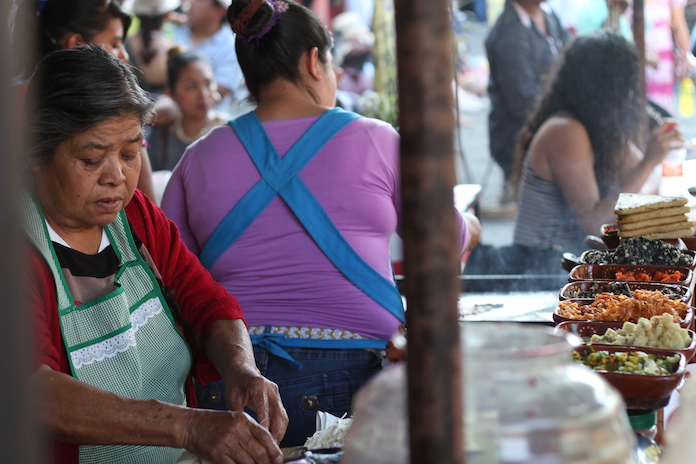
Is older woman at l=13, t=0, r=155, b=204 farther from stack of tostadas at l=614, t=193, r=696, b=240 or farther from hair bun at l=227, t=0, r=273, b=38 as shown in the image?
stack of tostadas at l=614, t=193, r=696, b=240

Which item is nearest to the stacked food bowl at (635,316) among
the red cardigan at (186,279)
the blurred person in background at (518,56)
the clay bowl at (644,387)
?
the clay bowl at (644,387)

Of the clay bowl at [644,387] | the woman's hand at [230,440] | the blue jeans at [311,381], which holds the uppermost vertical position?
the clay bowl at [644,387]

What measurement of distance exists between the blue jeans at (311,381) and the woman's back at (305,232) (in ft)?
0.29

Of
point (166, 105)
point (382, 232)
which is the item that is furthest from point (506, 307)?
point (166, 105)

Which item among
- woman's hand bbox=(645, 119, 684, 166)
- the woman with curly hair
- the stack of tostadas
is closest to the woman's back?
the stack of tostadas

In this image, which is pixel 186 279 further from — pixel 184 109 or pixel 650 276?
pixel 184 109

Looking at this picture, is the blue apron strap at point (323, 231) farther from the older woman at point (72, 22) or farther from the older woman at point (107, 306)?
the older woman at point (72, 22)

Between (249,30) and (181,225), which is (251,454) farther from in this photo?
(249,30)

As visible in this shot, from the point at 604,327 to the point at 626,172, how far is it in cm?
249

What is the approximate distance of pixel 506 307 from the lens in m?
3.04

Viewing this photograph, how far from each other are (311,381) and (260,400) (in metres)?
0.50

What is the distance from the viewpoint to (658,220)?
2.47 m

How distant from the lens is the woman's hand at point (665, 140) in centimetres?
359

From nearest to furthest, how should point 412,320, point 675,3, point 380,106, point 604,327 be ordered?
point 412,320
point 604,327
point 380,106
point 675,3
